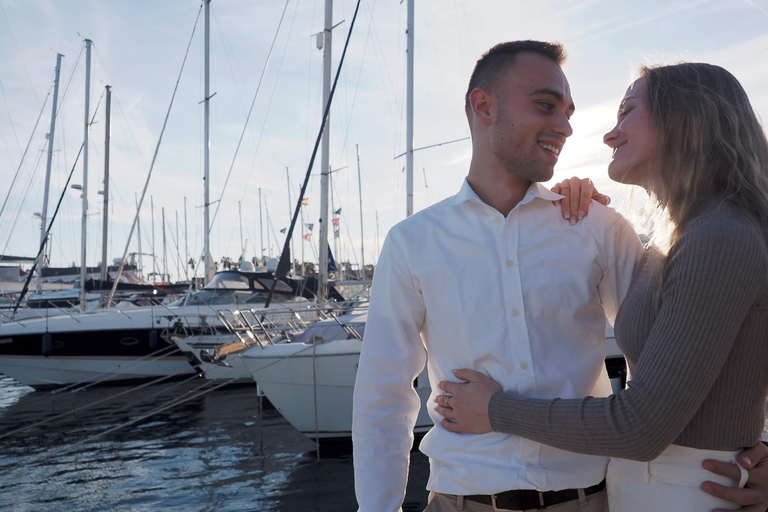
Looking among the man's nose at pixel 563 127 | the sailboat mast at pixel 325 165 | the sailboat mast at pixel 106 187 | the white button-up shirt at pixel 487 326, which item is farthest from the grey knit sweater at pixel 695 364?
the sailboat mast at pixel 106 187

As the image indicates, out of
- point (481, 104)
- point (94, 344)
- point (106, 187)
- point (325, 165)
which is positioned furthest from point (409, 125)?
point (481, 104)

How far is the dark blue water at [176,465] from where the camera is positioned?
27.6 ft

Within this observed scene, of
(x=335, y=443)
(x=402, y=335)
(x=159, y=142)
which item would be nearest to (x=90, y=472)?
(x=335, y=443)

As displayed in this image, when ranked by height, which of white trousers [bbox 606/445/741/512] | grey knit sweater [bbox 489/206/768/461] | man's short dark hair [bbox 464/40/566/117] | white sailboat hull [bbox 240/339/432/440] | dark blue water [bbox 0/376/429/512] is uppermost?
man's short dark hair [bbox 464/40/566/117]

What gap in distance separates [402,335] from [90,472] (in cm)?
925

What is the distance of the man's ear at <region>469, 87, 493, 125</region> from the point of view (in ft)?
7.62

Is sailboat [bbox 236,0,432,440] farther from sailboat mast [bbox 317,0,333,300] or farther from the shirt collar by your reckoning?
the shirt collar

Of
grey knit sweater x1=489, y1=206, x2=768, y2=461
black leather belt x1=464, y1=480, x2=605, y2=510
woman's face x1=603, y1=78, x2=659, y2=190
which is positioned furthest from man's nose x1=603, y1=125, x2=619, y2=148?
black leather belt x1=464, y1=480, x2=605, y2=510

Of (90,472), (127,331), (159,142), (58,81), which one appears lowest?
(90,472)

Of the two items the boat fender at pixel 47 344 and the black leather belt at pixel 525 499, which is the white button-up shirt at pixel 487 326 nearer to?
the black leather belt at pixel 525 499

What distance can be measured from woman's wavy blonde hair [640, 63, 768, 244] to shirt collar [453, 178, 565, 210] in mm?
355

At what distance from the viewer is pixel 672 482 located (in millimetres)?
1775

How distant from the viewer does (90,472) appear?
9797 mm

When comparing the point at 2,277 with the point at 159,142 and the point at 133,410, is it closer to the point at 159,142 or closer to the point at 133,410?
the point at 159,142
